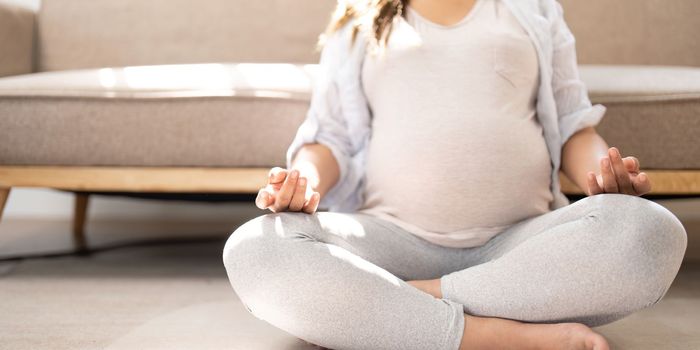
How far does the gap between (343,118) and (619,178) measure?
17.7 inches

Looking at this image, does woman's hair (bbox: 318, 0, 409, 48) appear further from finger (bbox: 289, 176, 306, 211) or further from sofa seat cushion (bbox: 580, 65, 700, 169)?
sofa seat cushion (bbox: 580, 65, 700, 169)

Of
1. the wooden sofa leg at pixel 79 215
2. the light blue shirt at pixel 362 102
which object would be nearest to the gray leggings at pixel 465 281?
the light blue shirt at pixel 362 102

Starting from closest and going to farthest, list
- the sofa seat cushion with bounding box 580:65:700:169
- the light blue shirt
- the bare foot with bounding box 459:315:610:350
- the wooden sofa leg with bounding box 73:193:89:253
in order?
the bare foot with bounding box 459:315:610:350 → the light blue shirt → the sofa seat cushion with bounding box 580:65:700:169 → the wooden sofa leg with bounding box 73:193:89:253

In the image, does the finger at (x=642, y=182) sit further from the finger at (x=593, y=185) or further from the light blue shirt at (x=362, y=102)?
the light blue shirt at (x=362, y=102)

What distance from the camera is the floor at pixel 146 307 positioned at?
96 centimetres

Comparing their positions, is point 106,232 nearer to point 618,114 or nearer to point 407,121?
point 407,121

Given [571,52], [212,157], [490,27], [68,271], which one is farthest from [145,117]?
[571,52]

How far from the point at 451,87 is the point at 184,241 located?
45.3 inches

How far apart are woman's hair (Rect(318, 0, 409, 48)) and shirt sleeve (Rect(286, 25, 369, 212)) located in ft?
0.08

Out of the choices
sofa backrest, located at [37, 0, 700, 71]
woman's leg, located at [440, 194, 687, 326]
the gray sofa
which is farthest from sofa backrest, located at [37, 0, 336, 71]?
woman's leg, located at [440, 194, 687, 326]

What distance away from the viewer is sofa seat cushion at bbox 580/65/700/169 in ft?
4.16

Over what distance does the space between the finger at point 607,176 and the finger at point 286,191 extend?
14.4 inches

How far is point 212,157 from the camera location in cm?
130

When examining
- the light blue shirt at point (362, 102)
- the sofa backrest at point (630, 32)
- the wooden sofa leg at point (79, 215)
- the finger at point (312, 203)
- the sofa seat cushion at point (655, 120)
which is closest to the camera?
the finger at point (312, 203)
